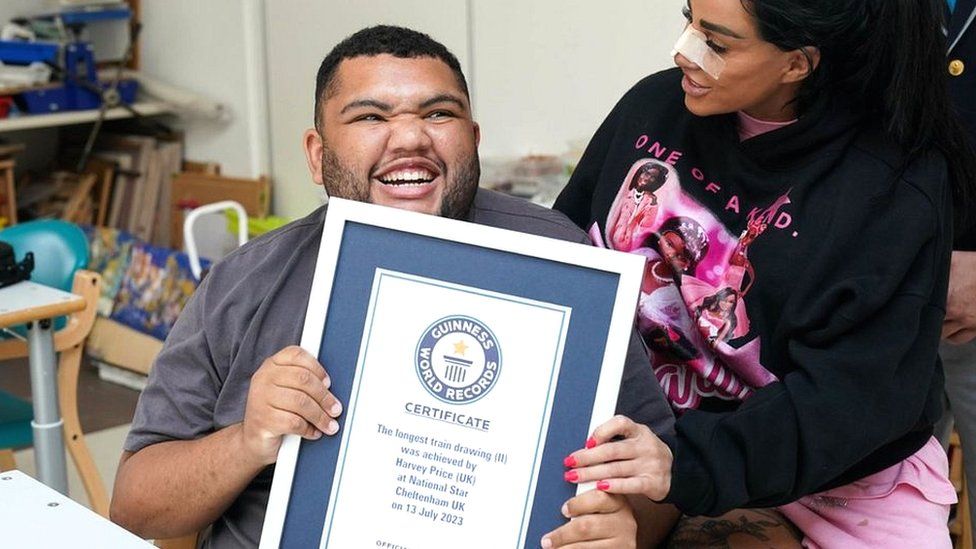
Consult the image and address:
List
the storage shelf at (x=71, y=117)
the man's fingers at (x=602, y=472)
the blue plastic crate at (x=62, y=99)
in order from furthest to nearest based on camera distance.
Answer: the blue plastic crate at (x=62, y=99) → the storage shelf at (x=71, y=117) → the man's fingers at (x=602, y=472)

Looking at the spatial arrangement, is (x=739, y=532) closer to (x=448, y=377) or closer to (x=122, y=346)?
(x=448, y=377)

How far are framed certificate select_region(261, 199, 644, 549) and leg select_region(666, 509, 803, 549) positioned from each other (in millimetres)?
481

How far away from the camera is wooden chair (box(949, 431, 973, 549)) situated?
3104mm

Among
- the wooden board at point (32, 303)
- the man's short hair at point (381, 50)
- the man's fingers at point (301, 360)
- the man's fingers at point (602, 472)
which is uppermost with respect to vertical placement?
the man's short hair at point (381, 50)

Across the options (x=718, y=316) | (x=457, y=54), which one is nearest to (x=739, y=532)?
(x=718, y=316)

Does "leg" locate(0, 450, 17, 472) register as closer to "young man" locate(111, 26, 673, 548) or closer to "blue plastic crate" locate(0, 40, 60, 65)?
"young man" locate(111, 26, 673, 548)

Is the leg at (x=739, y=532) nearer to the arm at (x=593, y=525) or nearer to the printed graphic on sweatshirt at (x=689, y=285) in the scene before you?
the printed graphic on sweatshirt at (x=689, y=285)

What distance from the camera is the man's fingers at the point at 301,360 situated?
A: 1.67 m

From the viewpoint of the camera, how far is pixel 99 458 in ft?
15.1

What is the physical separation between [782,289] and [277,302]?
0.78 meters

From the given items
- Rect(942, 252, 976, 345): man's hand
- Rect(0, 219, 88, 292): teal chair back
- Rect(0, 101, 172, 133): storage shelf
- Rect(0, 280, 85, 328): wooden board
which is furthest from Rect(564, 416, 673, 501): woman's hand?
Rect(0, 101, 172, 133): storage shelf

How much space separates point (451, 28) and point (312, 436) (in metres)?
3.66

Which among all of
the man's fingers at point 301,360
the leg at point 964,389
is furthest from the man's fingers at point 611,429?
the leg at point 964,389

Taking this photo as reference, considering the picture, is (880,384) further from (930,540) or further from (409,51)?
(409,51)
